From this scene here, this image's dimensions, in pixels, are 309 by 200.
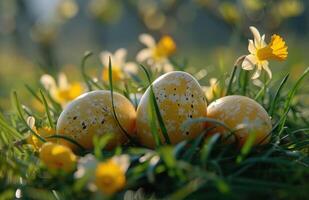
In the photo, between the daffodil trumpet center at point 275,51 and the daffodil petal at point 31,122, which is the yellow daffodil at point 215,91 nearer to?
the daffodil trumpet center at point 275,51

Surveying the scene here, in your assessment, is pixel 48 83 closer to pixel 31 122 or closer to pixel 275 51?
pixel 31 122

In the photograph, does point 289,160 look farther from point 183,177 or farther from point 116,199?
point 116,199

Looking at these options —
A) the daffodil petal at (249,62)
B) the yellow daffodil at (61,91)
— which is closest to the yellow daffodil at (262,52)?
the daffodil petal at (249,62)

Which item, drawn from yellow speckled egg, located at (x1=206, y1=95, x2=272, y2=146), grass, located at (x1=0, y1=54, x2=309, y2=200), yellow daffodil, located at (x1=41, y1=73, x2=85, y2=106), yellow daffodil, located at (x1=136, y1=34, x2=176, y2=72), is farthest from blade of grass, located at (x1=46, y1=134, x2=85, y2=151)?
yellow daffodil, located at (x1=136, y1=34, x2=176, y2=72)

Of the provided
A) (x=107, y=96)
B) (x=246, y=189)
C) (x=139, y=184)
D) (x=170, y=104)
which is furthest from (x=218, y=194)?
(x=107, y=96)

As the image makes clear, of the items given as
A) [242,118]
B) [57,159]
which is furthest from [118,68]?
[57,159]

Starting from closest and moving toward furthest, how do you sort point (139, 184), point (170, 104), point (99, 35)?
point (139, 184)
point (170, 104)
point (99, 35)
